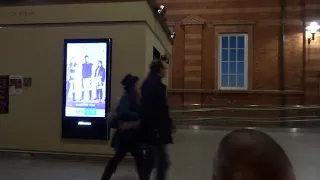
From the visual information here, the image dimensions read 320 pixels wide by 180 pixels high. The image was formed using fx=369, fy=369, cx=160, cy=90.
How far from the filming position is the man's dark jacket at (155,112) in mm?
4031

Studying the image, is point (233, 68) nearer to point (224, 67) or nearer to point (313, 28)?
point (224, 67)

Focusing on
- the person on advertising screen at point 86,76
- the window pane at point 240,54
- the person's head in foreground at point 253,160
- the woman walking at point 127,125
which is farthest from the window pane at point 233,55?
the person's head in foreground at point 253,160

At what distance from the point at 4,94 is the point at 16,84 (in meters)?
0.32

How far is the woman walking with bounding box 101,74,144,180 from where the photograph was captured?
441cm

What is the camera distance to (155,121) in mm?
4055

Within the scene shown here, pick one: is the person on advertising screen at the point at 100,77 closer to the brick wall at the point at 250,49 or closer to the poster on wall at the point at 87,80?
the poster on wall at the point at 87,80

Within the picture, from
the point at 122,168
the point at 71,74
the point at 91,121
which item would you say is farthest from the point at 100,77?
the point at 122,168

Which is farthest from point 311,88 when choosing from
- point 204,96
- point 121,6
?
point 121,6

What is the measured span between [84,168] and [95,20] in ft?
9.46

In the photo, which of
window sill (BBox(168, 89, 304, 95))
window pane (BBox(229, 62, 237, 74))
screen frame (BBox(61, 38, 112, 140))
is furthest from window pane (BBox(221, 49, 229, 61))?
screen frame (BBox(61, 38, 112, 140))

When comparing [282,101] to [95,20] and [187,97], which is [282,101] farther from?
[95,20]

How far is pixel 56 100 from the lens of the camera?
7.32 metres

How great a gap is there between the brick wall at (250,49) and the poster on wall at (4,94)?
10611mm

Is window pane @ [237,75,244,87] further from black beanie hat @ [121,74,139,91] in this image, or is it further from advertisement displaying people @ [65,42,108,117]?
black beanie hat @ [121,74,139,91]
